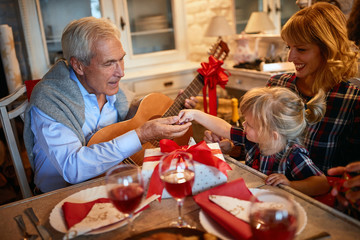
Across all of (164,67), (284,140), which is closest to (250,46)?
(164,67)

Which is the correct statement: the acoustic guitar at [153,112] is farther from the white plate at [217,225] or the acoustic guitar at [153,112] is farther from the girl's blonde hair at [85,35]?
the white plate at [217,225]

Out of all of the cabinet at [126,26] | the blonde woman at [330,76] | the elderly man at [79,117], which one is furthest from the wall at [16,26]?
the blonde woman at [330,76]

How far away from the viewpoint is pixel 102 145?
1407 millimetres

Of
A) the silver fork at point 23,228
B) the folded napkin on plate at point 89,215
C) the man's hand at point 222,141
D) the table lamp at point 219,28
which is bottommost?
the man's hand at point 222,141

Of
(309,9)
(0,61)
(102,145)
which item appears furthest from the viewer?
(0,61)

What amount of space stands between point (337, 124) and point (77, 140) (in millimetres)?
1183

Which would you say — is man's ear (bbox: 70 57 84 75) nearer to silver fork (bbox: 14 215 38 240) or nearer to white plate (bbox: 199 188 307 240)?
silver fork (bbox: 14 215 38 240)

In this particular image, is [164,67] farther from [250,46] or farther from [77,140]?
[77,140]

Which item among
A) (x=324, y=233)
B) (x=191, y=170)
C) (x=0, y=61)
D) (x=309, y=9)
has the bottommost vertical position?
(x=324, y=233)

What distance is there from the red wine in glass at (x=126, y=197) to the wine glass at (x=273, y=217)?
29cm

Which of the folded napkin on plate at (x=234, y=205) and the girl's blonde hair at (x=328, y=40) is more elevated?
the girl's blonde hair at (x=328, y=40)

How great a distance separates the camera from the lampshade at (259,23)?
10.5ft

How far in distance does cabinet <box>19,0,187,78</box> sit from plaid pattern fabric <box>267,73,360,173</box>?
2.71 m

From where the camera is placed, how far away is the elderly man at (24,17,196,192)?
4.51ft
